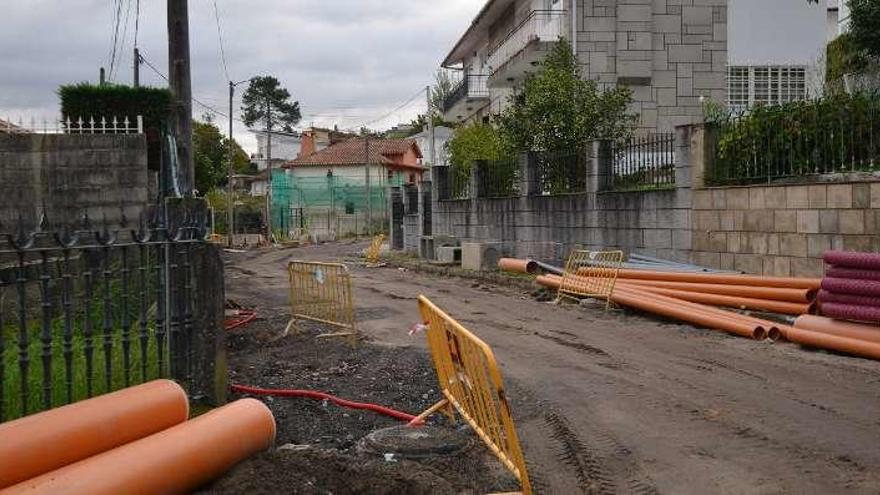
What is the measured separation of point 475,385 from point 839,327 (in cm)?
627

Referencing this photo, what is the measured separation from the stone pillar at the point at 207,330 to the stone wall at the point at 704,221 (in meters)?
8.48

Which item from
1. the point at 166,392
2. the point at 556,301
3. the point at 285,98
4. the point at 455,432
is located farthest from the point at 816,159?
the point at 285,98

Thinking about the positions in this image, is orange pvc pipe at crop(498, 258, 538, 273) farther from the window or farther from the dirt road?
the window

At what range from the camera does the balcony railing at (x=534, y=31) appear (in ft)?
88.3

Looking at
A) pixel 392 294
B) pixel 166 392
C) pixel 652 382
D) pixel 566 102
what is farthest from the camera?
pixel 566 102

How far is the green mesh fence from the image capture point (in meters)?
46.9

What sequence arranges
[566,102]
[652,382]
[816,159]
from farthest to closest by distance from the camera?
1. [566,102]
2. [816,159]
3. [652,382]

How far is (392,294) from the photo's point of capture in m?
17.0

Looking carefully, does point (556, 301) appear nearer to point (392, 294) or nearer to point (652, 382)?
point (392, 294)

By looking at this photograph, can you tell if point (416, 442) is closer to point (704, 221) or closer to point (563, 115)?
point (704, 221)

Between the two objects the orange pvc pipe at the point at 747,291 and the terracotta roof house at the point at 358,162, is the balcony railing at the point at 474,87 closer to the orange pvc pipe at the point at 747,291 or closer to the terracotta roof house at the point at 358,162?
the terracotta roof house at the point at 358,162

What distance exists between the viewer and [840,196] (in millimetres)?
11430

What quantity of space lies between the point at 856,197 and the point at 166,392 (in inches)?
373

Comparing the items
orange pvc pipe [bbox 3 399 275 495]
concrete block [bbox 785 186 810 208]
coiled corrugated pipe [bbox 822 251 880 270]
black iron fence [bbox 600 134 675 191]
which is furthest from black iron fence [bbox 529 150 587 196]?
orange pvc pipe [bbox 3 399 275 495]
